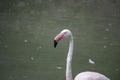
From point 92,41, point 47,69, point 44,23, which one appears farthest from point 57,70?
point 44,23

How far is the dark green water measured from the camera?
703cm

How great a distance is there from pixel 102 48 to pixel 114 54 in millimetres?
461

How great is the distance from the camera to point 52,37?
943 centimetres

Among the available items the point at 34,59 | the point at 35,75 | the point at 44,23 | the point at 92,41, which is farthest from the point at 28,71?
the point at 44,23

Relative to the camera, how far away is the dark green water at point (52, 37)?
7031 mm

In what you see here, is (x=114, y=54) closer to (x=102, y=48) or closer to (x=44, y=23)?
(x=102, y=48)

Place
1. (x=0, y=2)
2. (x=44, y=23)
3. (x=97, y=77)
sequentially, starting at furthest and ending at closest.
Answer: (x=0, y=2)
(x=44, y=23)
(x=97, y=77)

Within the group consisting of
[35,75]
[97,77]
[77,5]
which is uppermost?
[97,77]

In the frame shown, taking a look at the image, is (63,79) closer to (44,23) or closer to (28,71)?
(28,71)

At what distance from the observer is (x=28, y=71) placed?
6824mm

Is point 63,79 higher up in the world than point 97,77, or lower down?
lower down

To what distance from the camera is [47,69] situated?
7.01 metres

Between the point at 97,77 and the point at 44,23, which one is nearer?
the point at 97,77

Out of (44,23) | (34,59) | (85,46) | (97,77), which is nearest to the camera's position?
(97,77)
